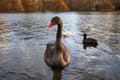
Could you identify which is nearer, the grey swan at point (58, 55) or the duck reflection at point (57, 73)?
the duck reflection at point (57, 73)

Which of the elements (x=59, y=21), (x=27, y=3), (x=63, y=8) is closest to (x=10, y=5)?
(x=27, y=3)

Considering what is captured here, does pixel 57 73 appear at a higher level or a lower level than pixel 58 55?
lower

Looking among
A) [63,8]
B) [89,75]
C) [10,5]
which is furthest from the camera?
[63,8]

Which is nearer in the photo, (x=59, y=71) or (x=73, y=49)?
(x=59, y=71)

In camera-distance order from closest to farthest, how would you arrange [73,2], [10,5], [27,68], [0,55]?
[27,68]
[0,55]
[10,5]
[73,2]

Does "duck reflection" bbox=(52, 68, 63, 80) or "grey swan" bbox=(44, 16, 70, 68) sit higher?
"grey swan" bbox=(44, 16, 70, 68)

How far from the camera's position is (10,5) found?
254 feet

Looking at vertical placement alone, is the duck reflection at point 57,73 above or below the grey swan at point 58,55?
below

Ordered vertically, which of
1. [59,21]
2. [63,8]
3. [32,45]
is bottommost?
[63,8]

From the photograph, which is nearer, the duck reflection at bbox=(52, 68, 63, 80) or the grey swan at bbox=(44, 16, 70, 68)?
the duck reflection at bbox=(52, 68, 63, 80)

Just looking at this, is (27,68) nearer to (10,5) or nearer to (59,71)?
(59,71)

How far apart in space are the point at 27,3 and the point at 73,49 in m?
68.6

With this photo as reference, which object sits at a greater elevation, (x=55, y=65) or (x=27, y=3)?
(x=55, y=65)

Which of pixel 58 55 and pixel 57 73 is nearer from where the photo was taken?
pixel 57 73
